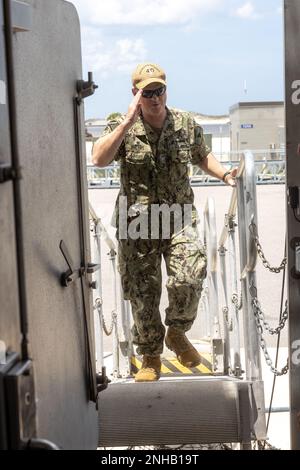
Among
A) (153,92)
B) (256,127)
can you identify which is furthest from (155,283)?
(256,127)

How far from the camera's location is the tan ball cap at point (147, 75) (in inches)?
147

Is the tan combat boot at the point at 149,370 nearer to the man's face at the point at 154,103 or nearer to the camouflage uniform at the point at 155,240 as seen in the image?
the camouflage uniform at the point at 155,240

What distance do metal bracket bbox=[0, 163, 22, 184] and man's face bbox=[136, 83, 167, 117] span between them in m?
2.36

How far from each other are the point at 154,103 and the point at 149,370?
138 cm

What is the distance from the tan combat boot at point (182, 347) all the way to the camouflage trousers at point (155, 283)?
4 cm

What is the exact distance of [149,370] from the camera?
3840mm

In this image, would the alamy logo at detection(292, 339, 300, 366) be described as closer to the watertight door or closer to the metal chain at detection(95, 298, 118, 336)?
the watertight door

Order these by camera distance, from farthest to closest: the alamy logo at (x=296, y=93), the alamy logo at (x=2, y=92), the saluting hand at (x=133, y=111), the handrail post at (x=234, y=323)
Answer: the handrail post at (x=234, y=323), the saluting hand at (x=133, y=111), the alamy logo at (x=296, y=93), the alamy logo at (x=2, y=92)

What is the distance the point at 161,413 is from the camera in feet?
11.2

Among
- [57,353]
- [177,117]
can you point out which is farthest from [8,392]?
[177,117]

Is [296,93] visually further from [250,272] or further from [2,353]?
[2,353]
